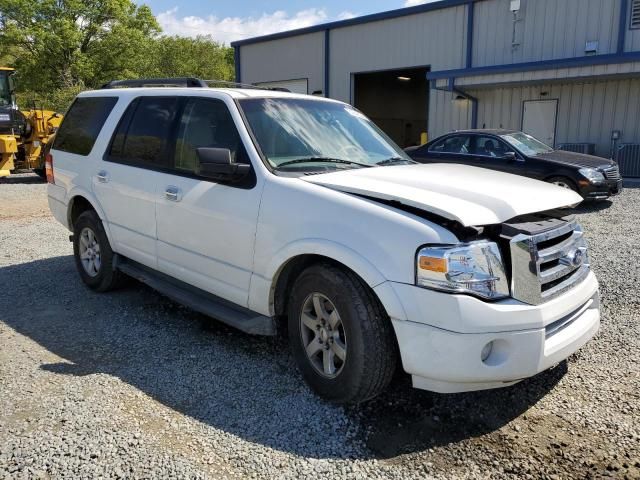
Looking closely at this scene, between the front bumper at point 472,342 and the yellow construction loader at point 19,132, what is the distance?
608 inches

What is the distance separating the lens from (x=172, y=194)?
13.6 feet

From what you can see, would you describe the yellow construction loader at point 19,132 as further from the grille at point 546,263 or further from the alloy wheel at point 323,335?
the grille at point 546,263

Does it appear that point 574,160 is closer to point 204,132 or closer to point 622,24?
point 622,24

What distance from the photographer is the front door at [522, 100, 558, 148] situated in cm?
1797

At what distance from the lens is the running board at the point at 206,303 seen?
3.58 metres

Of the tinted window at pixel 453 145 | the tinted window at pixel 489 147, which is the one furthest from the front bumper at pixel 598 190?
the tinted window at pixel 453 145

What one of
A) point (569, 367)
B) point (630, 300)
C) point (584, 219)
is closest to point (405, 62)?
point (584, 219)

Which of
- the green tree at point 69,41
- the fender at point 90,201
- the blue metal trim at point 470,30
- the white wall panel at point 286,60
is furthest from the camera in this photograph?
the green tree at point 69,41

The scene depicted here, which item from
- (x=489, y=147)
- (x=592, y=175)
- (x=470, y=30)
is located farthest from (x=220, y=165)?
(x=470, y=30)

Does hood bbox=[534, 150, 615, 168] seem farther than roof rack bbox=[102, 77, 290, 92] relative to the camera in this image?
Yes

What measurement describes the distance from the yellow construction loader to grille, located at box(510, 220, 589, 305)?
616 inches

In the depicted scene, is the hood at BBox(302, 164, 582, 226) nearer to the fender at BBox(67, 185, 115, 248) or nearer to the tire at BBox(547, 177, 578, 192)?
the fender at BBox(67, 185, 115, 248)

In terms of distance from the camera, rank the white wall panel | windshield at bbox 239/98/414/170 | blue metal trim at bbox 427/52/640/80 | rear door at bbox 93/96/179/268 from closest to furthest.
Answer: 1. windshield at bbox 239/98/414/170
2. rear door at bbox 93/96/179/268
3. blue metal trim at bbox 427/52/640/80
4. the white wall panel

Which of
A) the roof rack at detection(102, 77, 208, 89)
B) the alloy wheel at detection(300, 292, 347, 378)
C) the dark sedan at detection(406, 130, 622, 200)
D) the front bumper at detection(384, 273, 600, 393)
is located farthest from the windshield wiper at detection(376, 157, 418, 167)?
the dark sedan at detection(406, 130, 622, 200)
